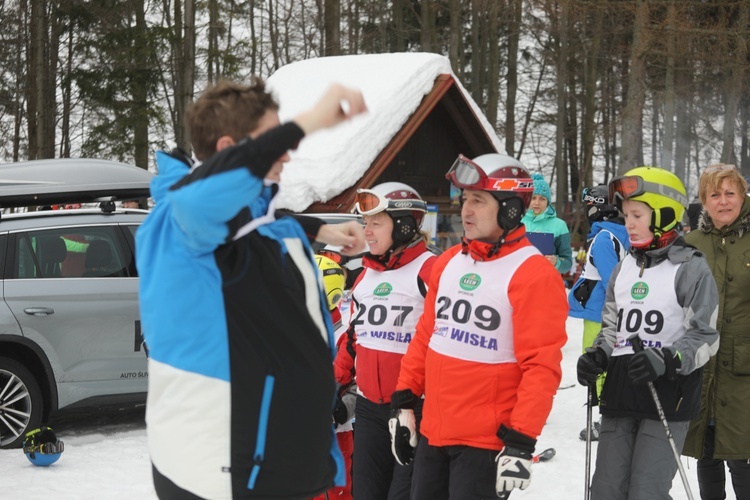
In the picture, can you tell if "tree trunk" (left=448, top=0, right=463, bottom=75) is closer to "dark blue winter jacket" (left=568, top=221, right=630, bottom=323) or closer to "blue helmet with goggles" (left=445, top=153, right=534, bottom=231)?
"dark blue winter jacket" (left=568, top=221, right=630, bottom=323)

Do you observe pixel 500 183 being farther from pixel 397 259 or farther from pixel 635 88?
pixel 635 88

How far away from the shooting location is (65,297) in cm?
777

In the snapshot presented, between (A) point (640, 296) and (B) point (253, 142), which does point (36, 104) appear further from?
(B) point (253, 142)

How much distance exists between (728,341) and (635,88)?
15.0 m

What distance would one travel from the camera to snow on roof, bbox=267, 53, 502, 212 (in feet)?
53.0

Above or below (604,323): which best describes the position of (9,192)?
above

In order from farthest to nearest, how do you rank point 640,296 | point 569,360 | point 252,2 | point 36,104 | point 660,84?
point 252,2, point 660,84, point 36,104, point 569,360, point 640,296

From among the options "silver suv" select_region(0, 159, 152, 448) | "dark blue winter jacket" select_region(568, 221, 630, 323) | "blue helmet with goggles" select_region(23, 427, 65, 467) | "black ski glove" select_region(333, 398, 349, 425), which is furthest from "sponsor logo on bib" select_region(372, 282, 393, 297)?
"silver suv" select_region(0, 159, 152, 448)

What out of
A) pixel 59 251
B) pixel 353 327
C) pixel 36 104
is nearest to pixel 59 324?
pixel 59 251

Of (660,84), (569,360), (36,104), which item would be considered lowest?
(569,360)

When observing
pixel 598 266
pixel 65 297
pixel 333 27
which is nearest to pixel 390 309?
pixel 598 266

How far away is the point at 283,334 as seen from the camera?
2.57 meters

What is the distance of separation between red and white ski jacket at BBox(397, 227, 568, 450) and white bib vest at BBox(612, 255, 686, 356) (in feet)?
2.63

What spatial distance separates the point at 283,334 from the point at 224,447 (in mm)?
343
